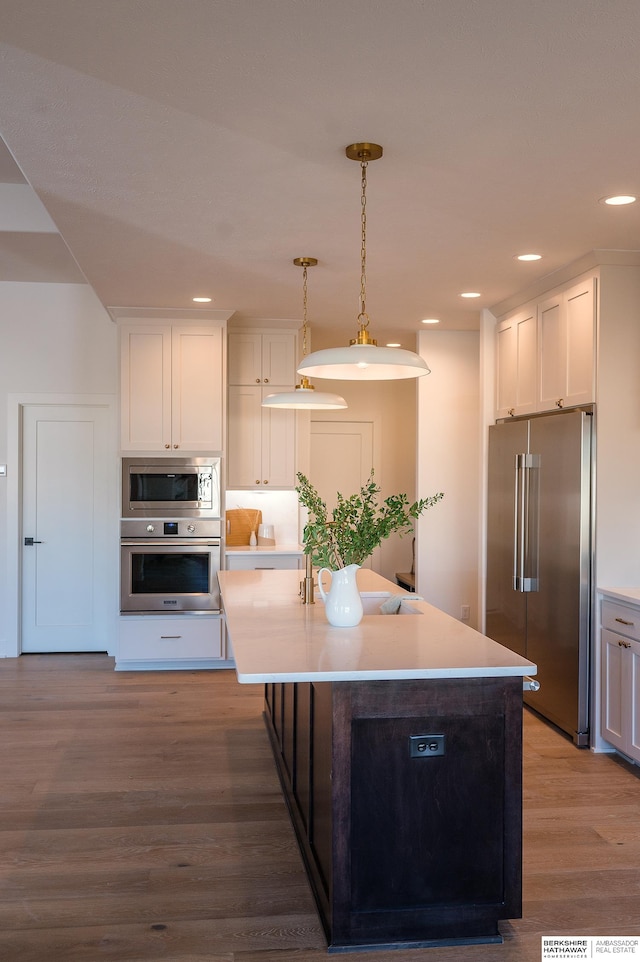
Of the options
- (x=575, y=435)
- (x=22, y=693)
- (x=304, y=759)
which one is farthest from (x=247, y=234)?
(x=22, y=693)

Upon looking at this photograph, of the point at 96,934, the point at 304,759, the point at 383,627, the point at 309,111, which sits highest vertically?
the point at 309,111

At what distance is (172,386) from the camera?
5.94 metres

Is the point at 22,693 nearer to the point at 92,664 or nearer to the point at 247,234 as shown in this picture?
the point at 92,664

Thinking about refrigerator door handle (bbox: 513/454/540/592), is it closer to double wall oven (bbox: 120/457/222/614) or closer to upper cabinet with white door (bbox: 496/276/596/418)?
upper cabinet with white door (bbox: 496/276/596/418)

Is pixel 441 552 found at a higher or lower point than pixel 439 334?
lower

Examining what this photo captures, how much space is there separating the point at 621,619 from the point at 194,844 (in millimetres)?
2269

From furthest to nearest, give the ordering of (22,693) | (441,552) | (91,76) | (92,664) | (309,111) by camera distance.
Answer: (441,552) < (92,664) < (22,693) < (309,111) < (91,76)

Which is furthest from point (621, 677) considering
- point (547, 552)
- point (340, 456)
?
point (340, 456)

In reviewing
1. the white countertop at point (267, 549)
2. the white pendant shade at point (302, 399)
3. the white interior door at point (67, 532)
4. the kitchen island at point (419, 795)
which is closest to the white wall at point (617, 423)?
the white pendant shade at point (302, 399)

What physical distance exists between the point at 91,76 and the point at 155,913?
8.67ft

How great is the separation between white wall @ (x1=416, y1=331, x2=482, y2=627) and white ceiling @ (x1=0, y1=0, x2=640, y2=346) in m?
1.85

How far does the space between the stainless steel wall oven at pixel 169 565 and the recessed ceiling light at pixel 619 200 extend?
3537 millimetres

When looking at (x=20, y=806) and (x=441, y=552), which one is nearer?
(x=20, y=806)

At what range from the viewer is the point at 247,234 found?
157 inches
